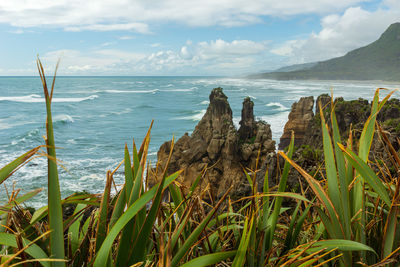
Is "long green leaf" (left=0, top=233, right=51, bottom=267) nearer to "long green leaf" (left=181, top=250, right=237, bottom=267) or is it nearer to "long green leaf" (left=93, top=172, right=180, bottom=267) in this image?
"long green leaf" (left=93, top=172, right=180, bottom=267)

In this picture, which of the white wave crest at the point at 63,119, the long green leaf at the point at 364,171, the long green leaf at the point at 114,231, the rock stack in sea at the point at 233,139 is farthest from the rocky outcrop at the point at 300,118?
the white wave crest at the point at 63,119

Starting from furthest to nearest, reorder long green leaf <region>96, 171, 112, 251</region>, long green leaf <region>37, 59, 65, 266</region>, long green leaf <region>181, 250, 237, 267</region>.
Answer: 1. long green leaf <region>96, 171, 112, 251</region>
2. long green leaf <region>181, 250, 237, 267</region>
3. long green leaf <region>37, 59, 65, 266</region>

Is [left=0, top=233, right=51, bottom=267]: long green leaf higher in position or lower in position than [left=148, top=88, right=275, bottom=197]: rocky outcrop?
higher

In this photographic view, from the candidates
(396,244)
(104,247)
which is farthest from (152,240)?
(396,244)

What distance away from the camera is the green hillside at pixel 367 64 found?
14338 cm

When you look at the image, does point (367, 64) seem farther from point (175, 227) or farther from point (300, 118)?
point (175, 227)

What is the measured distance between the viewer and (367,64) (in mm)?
162750

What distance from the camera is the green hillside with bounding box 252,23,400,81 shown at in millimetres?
143375

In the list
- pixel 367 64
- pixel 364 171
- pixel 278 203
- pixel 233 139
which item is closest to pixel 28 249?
pixel 278 203

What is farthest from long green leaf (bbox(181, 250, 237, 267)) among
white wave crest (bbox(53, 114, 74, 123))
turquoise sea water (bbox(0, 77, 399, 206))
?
white wave crest (bbox(53, 114, 74, 123))

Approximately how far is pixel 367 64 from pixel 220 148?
171927 millimetres

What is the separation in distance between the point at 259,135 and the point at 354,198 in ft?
60.1

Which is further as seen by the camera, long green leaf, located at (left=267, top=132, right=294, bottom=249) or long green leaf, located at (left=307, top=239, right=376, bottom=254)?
long green leaf, located at (left=267, top=132, right=294, bottom=249)

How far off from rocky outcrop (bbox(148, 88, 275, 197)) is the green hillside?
126959 mm
